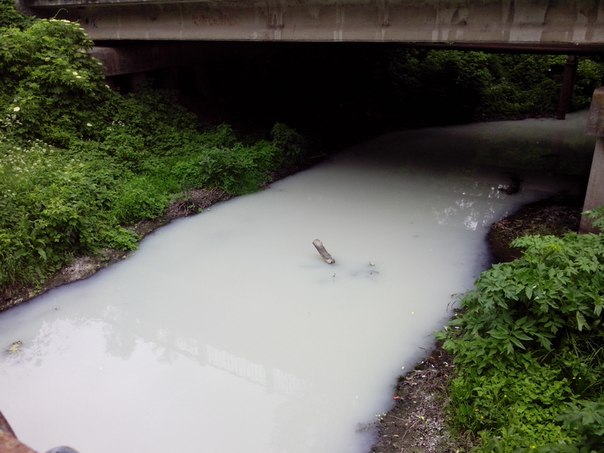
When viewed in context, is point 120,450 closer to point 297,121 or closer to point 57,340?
point 57,340

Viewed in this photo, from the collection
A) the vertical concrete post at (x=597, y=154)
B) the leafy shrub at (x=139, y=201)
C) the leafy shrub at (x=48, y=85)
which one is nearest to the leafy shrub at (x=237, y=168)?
the leafy shrub at (x=139, y=201)

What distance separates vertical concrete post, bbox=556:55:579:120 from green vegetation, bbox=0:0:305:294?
10.0 m

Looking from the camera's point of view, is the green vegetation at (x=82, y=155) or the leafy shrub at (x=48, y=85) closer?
the green vegetation at (x=82, y=155)

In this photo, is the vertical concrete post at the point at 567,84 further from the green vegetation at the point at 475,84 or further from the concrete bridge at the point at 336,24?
the concrete bridge at the point at 336,24

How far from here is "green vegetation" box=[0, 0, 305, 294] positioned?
7289mm

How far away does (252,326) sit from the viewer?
6.31 meters

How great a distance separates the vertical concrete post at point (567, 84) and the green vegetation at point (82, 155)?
33.0 ft

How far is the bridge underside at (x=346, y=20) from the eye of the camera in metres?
7.15

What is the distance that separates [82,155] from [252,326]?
539 cm

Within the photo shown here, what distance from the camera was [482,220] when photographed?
31.0 ft

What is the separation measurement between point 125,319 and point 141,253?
1768 millimetres

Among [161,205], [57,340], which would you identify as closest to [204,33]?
[161,205]

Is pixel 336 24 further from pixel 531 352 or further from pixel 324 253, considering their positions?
pixel 531 352

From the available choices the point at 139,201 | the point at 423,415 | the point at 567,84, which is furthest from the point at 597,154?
the point at 567,84
